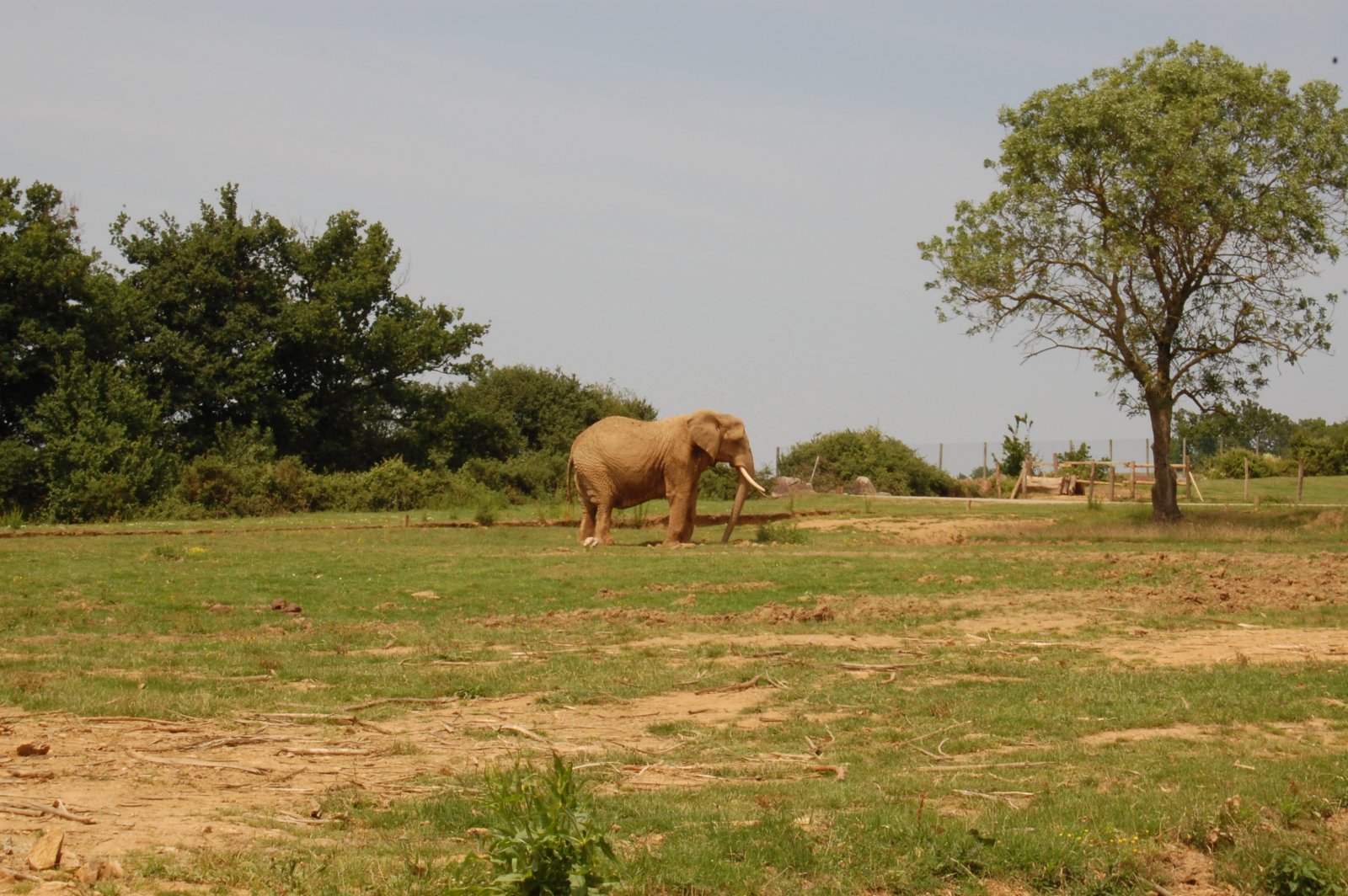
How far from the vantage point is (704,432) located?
29422 millimetres

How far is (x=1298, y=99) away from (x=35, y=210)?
35.6 m

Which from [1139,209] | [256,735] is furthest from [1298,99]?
[256,735]

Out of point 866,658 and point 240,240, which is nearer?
Answer: point 866,658

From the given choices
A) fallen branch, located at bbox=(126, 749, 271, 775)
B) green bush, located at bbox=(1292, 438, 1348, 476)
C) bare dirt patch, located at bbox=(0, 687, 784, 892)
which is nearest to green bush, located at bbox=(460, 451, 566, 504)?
bare dirt patch, located at bbox=(0, 687, 784, 892)

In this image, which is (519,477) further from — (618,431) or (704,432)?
(704,432)

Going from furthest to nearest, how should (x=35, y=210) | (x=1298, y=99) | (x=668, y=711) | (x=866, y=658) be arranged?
1. (x=35, y=210)
2. (x=1298, y=99)
3. (x=866, y=658)
4. (x=668, y=711)

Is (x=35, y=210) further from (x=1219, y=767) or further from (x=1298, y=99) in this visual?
(x=1219, y=767)

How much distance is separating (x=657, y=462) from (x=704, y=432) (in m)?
1.21

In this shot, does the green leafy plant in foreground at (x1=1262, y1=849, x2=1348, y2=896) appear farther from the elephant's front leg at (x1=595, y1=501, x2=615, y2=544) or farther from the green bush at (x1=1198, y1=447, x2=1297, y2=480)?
Answer: the green bush at (x1=1198, y1=447, x2=1297, y2=480)

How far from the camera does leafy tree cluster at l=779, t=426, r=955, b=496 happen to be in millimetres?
57438

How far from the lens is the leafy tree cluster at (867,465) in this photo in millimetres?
57438

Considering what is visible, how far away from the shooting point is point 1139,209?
33.9 metres

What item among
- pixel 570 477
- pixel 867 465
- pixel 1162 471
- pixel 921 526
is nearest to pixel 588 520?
pixel 570 477

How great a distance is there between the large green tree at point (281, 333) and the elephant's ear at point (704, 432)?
2193 cm
